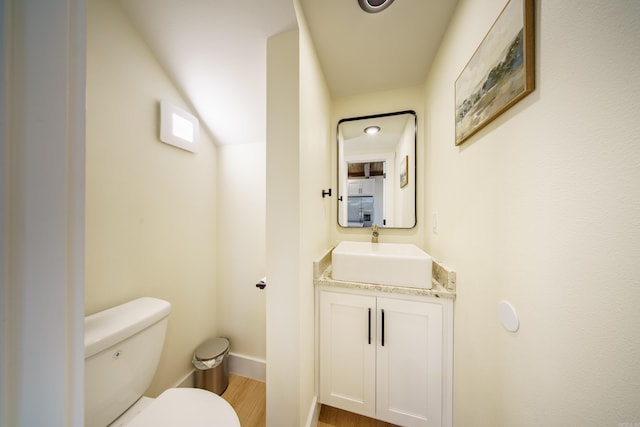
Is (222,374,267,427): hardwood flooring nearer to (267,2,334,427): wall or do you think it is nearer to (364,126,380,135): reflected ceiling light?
(267,2,334,427): wall

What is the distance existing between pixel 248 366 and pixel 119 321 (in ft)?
3.21

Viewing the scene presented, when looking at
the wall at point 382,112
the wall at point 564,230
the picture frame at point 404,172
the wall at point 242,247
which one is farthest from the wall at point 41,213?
the picture frame at point 404,172

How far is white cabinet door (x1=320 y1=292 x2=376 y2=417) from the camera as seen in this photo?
102 cm

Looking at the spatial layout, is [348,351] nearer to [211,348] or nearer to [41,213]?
[211,348]

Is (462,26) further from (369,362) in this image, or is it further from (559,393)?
(369,362)

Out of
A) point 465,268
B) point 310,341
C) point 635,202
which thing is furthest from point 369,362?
point 635,202

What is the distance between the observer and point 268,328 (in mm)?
899

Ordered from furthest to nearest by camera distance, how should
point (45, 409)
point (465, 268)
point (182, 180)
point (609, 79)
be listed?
point (182, 180)
point (465, 268)
point (609, 79)
point (45, 409)

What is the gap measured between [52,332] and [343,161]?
58.0 inches

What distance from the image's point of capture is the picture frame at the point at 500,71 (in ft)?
1.59

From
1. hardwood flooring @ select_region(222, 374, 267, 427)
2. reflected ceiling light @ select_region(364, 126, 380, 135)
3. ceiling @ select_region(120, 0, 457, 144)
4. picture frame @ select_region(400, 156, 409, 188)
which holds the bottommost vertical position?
hardwood flooring @ select_region(222, 374, 267, 427)

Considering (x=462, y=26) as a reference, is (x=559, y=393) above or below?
below

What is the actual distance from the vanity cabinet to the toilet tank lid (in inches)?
32.3

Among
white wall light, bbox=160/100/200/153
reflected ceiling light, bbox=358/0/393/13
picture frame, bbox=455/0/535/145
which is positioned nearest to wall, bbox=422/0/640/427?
picture frame, bbox=455/0/535/145
